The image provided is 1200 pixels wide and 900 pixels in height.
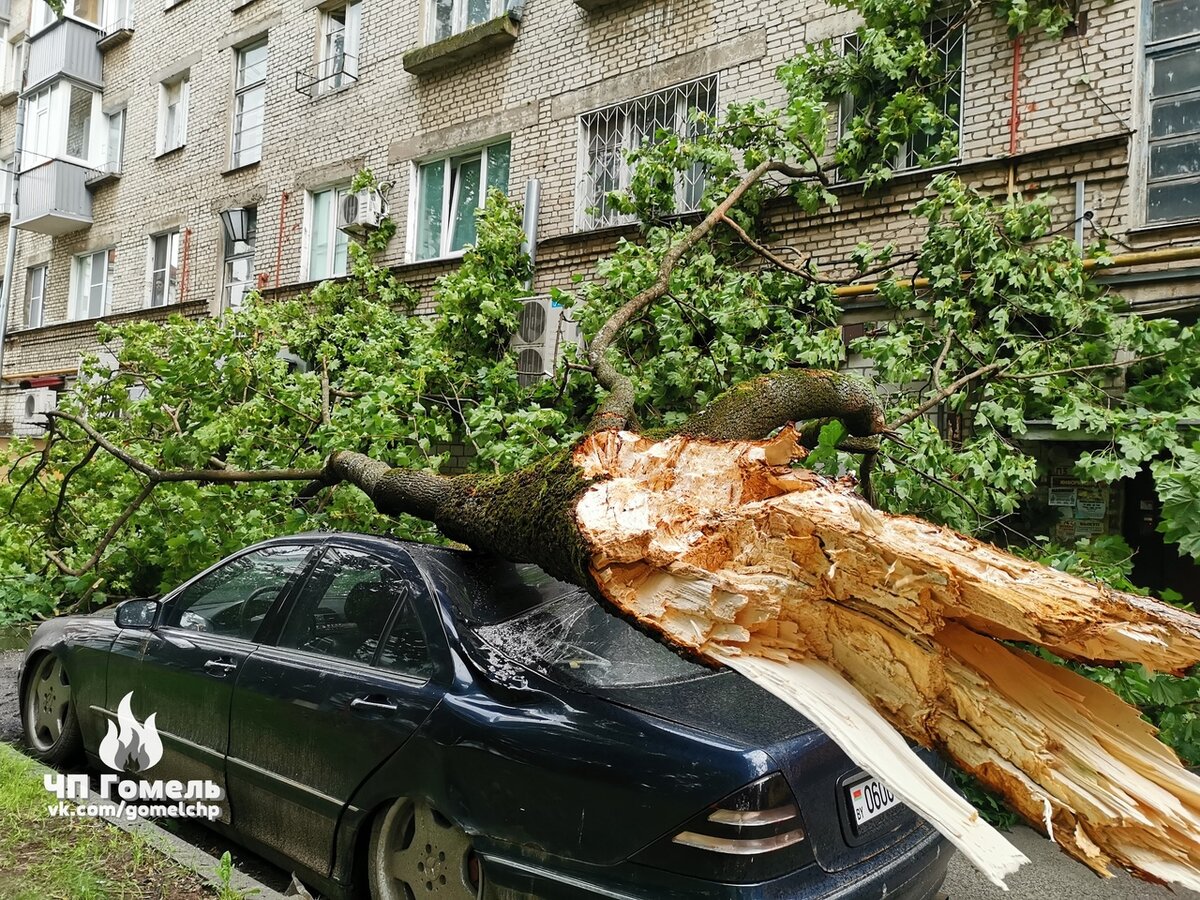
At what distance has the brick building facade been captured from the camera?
21.4 ft

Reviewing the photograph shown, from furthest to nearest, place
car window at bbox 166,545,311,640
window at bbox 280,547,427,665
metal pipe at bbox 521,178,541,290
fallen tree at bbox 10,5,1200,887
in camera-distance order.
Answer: metal pipe at bbox 521,178,541,290 < car window at bbox 166,545,311,640 < window at bbox 280,547,427,665 < fallen tree at bbox 10,5,1200,887

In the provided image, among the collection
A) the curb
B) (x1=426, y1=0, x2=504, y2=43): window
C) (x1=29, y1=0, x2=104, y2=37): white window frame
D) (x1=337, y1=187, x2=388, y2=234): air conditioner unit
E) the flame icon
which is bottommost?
the curb

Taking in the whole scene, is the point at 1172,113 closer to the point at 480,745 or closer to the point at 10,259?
the point at 480,745

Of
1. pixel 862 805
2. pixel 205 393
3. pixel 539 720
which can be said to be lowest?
pixel 862 805

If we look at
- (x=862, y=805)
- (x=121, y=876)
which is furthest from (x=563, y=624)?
(x=121, y=876)

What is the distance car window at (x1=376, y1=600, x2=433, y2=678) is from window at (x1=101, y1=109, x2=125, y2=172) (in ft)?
59.4

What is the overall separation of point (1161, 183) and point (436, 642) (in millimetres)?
6421

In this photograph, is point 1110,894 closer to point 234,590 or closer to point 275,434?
point 234,590

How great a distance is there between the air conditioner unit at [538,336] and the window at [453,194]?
232 cm

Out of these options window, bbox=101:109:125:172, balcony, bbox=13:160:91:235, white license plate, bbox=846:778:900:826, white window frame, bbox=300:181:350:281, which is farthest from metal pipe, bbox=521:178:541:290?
balcony, bbox=13:160:91:235

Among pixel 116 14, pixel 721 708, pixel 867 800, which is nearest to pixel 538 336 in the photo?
pixel 721 708

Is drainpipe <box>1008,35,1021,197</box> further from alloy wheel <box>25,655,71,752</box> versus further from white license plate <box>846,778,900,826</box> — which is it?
alloy wheel <box>25,655,71,752</box>

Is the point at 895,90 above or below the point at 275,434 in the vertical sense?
above

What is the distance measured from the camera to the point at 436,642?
3014mm
